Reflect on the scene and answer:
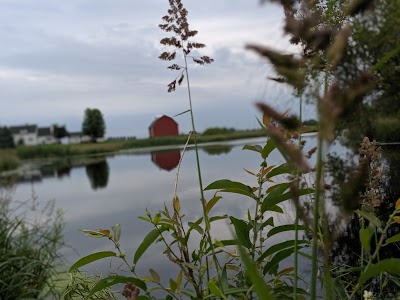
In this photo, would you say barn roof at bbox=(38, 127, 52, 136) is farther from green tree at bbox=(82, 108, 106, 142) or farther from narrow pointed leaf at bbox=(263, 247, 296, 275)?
narrow pointed leaf at bbox=(263, 247, 296, 275)

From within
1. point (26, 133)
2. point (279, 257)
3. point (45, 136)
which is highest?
point (26, 133)

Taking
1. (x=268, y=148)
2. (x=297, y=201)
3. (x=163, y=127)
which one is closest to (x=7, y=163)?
(x=163, y=127)

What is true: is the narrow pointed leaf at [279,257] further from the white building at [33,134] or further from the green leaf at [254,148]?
the white building at [33,134]

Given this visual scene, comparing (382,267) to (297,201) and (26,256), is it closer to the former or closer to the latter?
(297,201)

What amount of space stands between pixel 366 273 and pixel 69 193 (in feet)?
57.6

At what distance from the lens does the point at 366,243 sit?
0.82 meters

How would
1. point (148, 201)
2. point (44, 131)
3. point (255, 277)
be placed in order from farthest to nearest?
point (44, 131)
point (148, 201)
point (255, 277)

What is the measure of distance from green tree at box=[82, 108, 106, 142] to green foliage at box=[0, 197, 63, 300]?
44.9 meters

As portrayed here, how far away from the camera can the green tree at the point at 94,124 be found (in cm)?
4775

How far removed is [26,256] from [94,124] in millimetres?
46406

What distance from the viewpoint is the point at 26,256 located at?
3.42 m

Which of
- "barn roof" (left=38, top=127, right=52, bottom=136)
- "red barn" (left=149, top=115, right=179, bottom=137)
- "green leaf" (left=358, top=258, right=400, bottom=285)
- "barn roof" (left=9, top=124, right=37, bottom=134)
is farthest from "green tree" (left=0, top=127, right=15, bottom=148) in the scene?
"green leaf" (left=358, top=258, right=400, bottom=285)

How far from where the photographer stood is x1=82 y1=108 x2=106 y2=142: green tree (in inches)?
1880

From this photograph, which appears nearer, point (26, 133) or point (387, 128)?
point (387, 128)
